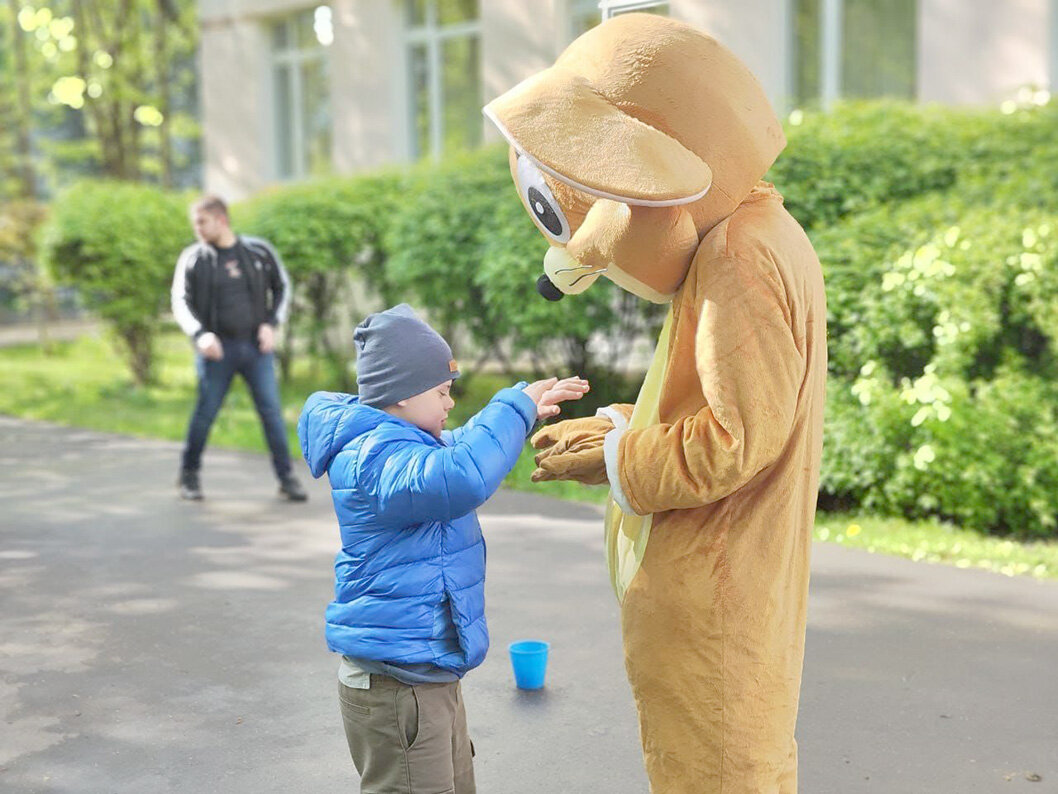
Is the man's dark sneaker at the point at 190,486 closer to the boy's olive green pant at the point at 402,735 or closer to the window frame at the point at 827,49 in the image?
the boy's olive green pant at the point at 402,735

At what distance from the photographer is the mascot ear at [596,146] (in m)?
2.52

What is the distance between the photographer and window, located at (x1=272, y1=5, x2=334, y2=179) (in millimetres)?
18125

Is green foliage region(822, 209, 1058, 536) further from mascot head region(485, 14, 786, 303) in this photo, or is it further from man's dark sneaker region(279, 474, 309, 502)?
mascot head region(485, 14, 786, 303)

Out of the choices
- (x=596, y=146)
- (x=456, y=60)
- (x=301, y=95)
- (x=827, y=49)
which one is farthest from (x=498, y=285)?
(x=301, y=95)

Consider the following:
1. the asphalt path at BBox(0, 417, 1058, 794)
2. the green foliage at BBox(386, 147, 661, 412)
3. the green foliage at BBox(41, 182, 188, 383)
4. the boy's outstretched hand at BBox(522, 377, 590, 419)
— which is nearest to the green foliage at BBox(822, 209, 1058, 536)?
the asphalt path at BBox(0, 417, 1058, 794)

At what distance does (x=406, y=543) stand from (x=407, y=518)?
10 centimetres

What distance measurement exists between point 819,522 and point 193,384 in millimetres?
9058

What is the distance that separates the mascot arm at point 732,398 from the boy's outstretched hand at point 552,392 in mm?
299

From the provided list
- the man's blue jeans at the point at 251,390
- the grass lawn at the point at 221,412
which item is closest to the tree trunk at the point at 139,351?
the grass lawn at the point at 221,412

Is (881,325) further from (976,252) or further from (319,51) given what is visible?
(319,51)

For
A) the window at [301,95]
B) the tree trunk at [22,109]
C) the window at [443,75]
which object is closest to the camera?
the window at [443,75]

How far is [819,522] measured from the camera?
7.15m

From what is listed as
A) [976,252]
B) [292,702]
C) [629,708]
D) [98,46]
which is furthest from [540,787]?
[98,46]

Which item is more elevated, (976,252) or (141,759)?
(976,252)
